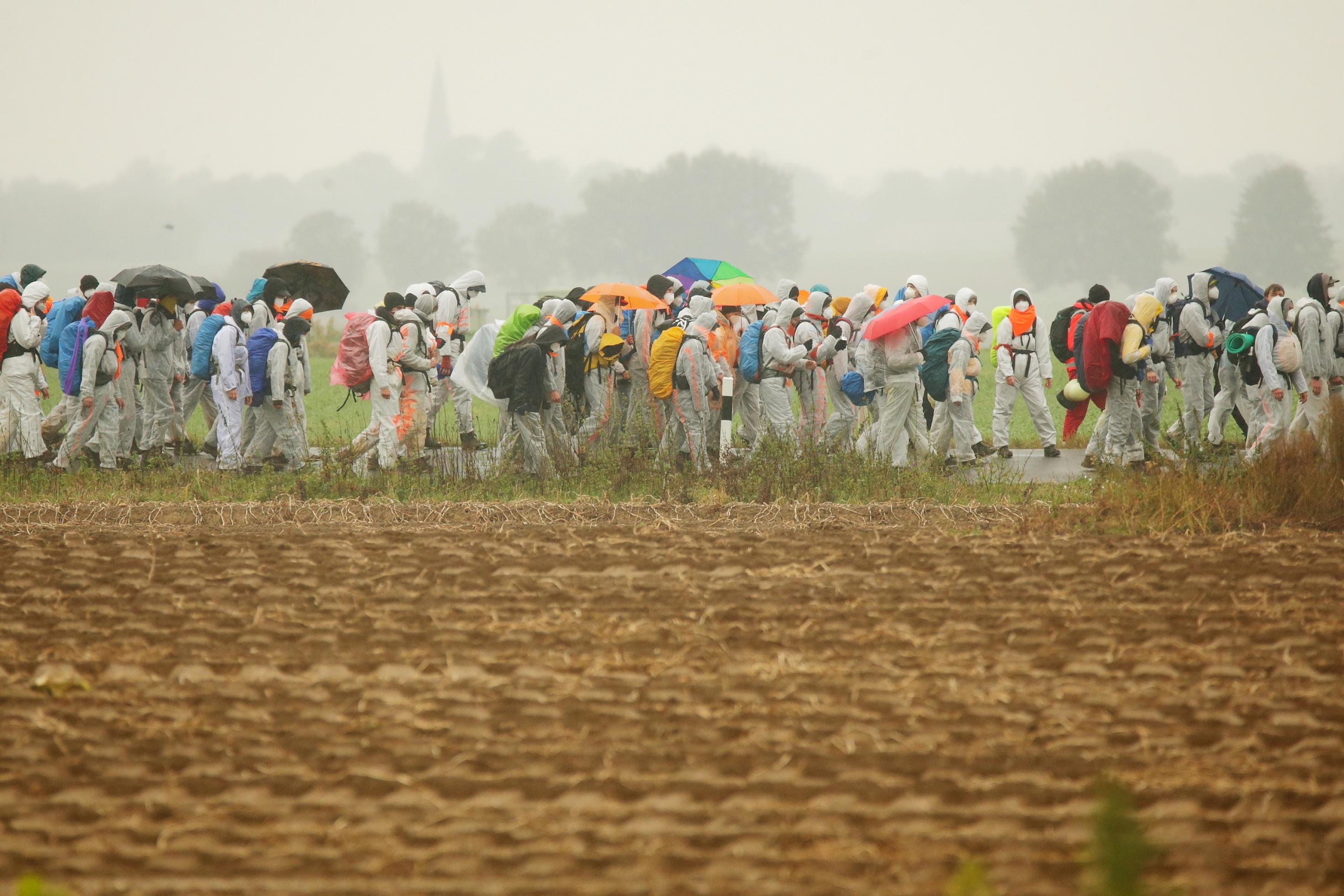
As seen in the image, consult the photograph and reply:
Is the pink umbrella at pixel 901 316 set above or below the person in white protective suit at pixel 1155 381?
above

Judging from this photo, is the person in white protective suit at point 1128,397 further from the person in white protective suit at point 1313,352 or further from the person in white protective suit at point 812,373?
the person in white protective suit at point 812,373

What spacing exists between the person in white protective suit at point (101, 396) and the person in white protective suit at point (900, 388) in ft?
27.1

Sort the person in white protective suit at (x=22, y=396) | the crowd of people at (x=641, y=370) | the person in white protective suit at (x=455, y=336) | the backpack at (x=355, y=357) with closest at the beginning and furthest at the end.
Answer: the crowd of people at (x=641, y=370) < the backpack at (x=355, y=357) < the person in white protective suit at (x=22, y=396) < the person in white protective suit at (x=455, y=336)

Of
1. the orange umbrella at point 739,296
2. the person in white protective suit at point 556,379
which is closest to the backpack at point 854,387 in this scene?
the orange umbrella at point 739,296

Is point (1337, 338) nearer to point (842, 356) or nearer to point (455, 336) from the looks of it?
point (842, 356)

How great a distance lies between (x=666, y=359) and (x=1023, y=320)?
518 centimetres

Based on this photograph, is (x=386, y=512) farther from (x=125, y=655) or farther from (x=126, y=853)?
(x=126, y=853)

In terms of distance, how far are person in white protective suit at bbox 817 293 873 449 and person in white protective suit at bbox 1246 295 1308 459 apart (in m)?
4.30

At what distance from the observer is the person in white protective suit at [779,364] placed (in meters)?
14.5

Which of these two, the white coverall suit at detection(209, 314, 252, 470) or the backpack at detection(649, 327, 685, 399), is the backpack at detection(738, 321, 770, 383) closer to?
the backpack at detection(649, 327, 685, 399)

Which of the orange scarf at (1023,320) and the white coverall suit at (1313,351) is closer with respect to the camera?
the white coverall suit at (1313,351)

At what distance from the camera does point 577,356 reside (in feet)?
47.2

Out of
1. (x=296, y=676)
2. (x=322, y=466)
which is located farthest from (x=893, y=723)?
(x=322, y=466)

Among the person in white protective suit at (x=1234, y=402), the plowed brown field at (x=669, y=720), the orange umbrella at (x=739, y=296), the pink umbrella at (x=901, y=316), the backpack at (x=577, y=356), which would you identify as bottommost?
the plowed brown field at (x=669, y=720)
